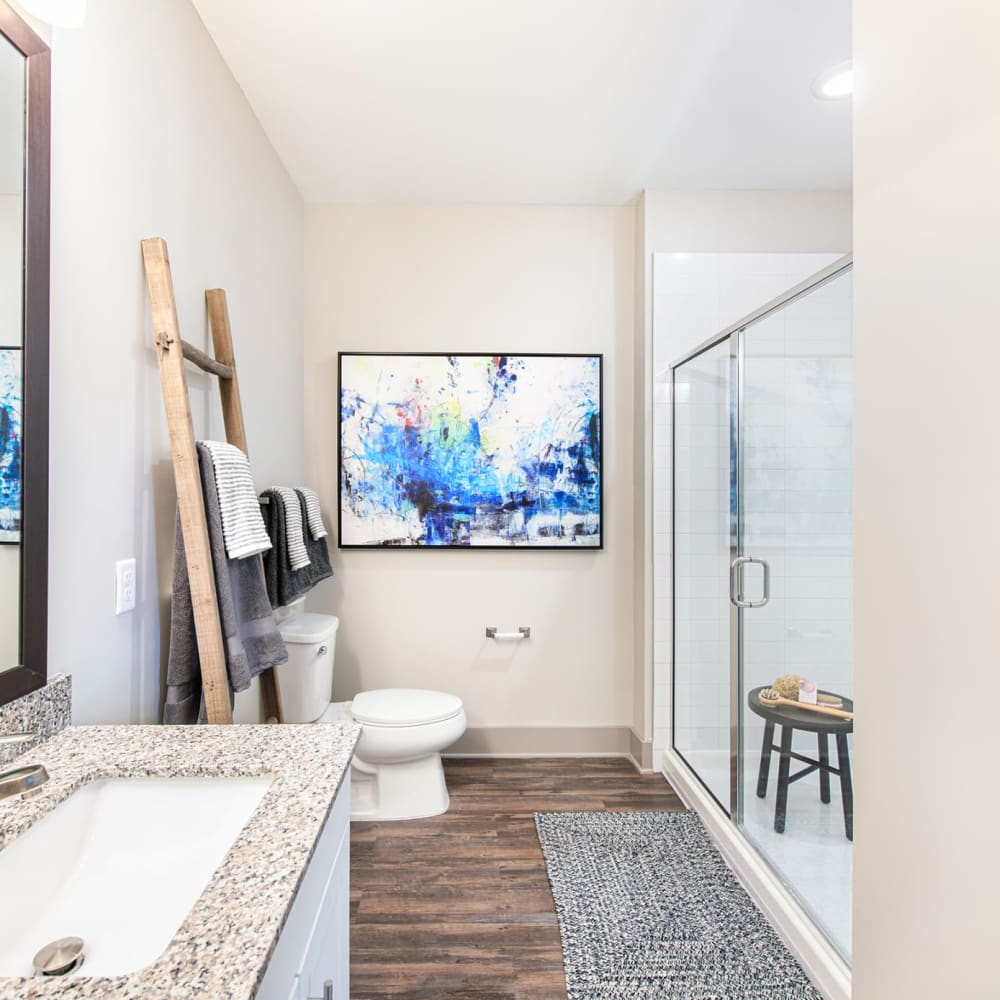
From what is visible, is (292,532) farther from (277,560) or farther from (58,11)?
(58,11)

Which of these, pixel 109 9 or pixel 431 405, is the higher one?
pixel 109 9

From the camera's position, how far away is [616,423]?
9.75ft

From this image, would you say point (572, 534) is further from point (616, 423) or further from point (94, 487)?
point (94, 487)

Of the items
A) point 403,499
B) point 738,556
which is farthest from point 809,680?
point 403,499

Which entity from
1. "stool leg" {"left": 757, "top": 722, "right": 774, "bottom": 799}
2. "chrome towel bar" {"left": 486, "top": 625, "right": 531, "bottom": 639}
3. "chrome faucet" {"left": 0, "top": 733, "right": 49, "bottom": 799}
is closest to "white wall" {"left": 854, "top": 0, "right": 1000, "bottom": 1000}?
"stool leg" {"left": 757, "top": 722, "right": 774, "bottom": 799}

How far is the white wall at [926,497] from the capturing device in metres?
0.81

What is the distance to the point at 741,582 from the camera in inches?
86.0

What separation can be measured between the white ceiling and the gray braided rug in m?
2.50

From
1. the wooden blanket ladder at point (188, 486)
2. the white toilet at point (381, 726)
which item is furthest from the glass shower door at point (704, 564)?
the wooden blanket ladder at point (188, 486)

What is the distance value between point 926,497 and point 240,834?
1021mm

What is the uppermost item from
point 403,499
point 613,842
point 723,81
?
point 723,81

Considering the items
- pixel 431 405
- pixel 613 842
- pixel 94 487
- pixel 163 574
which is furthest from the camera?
pixel 431 405

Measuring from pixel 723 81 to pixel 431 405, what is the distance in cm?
159

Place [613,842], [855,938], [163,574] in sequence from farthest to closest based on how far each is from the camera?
[613,842], [163,574], [855,938]
